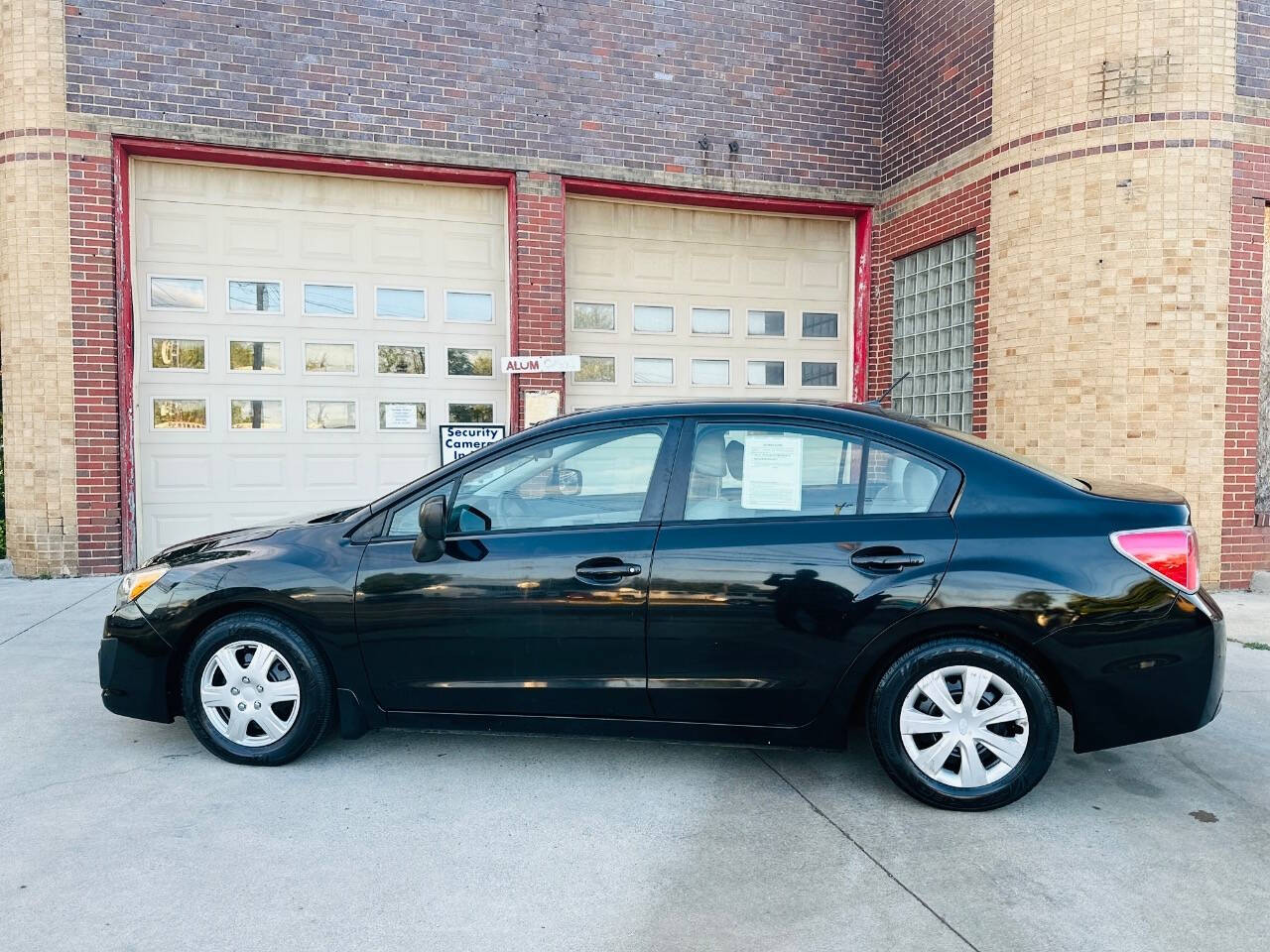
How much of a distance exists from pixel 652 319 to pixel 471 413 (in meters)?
2.17

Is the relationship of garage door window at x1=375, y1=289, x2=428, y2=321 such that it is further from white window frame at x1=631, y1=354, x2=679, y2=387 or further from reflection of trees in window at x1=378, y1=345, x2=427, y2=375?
white window frame at x1=631, y1=354, x2=679, y2=387

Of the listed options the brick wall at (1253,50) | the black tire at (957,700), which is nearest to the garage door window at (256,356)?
the black tire at (957,700)

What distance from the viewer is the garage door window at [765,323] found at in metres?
10.1

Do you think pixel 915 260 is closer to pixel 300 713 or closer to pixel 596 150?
pixel 596 150

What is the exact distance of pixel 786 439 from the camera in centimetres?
371

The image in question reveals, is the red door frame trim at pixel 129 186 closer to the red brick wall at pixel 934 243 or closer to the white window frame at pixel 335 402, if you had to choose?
the white window frame at pixel 335 402

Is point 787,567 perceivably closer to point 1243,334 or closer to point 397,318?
point 1243,334

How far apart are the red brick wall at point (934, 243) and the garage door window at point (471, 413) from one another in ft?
13.9

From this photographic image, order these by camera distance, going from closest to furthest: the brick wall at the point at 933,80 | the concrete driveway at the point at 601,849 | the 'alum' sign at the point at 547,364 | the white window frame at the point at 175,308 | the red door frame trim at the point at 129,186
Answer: the concrete driveway at the point at 601,849 → the 'alum' sign at the point at 547,364 → the red door frame trim at the point at 129,186 → the white window frame at the point at 175,308 → the brick wall at the point at 933,80

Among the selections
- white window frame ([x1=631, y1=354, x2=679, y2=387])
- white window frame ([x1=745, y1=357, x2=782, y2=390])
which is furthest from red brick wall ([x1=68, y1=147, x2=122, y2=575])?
white window frame ([x1=745, y1=357, x2=782, y2=390])

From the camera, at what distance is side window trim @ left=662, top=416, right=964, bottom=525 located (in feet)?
11.6

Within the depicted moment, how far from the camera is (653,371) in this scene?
9.84 meters

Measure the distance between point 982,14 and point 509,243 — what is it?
4.99m

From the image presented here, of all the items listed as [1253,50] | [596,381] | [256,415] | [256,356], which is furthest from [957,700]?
[256,356]
